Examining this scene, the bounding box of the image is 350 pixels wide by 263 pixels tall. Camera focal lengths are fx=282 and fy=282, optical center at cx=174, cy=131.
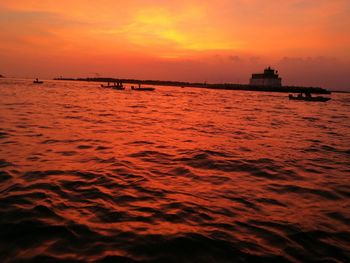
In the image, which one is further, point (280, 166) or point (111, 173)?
point (280, 166)

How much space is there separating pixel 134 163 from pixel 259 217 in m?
5.02

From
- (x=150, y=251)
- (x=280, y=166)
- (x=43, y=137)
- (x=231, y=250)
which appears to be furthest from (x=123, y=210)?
(x=43, y=137)

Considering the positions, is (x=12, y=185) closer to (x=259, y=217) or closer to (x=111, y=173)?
(x=111, y=173)

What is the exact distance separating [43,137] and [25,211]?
799cm

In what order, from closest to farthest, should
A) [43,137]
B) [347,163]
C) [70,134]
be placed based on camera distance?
[347,163], [43,137], [70,134]

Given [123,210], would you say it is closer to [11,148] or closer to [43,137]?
[11,148]

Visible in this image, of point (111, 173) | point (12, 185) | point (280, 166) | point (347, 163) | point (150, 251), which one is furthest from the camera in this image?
point (347, 163)

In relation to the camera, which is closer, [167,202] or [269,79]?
[167,202]

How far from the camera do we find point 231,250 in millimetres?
4613

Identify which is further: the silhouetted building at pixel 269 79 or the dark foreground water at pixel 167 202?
the silhouetted building at pixel 269 79

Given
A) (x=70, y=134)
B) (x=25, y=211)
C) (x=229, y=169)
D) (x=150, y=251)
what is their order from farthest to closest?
(x=70, y=134)
(x=229, y=169)
(x=25, y=211)
(x=150, y=251)

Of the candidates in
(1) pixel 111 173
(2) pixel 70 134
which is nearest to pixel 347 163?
(1) pixel 111 173

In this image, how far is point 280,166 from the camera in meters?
10.3

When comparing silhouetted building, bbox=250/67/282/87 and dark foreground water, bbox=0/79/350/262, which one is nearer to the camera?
dark foreground water, bbox=0/79/350/262
